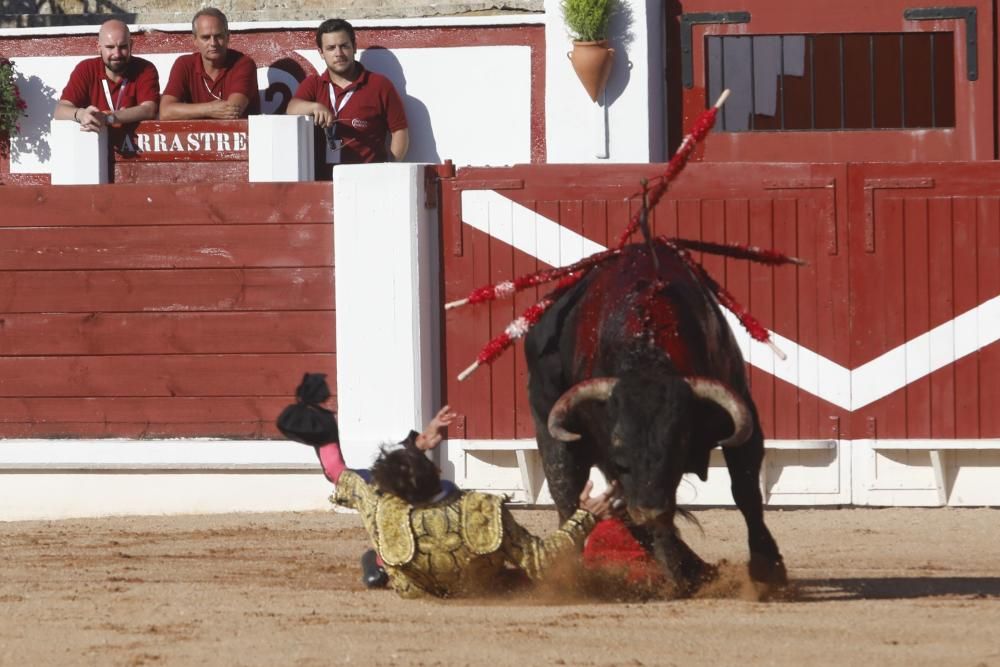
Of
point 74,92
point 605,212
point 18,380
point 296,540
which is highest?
point 74,92

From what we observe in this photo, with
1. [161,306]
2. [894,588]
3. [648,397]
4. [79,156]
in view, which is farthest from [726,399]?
[79,156]

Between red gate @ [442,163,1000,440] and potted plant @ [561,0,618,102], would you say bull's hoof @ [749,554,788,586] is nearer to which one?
red gate @ [442,163,1000,440]

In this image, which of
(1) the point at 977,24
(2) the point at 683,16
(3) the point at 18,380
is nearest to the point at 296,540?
(3) the point at 18,380

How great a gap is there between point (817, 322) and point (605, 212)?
1056 millimetres

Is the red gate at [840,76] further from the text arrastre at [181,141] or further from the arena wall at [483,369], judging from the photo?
the text arrastre at [181,141]

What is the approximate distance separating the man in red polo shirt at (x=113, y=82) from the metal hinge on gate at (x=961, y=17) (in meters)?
4.09

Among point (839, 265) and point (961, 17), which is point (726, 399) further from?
point (961, 17)

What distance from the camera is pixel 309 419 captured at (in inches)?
234

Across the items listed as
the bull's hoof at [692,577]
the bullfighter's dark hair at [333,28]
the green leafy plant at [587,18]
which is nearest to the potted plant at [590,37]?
the green leafy plant at [587,18]

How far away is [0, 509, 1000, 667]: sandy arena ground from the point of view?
4.62 meters

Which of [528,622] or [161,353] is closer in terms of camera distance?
[528,622]

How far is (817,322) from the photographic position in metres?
8.27

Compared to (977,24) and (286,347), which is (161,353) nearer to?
(286,347)

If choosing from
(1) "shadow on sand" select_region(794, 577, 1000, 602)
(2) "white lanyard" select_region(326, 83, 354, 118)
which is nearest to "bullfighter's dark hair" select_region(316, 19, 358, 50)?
(2) "white lanyard" select_region(326, 83, 354, 118)
